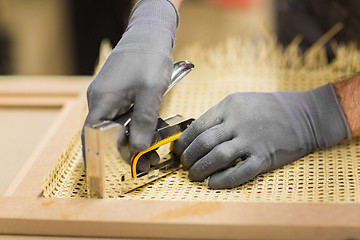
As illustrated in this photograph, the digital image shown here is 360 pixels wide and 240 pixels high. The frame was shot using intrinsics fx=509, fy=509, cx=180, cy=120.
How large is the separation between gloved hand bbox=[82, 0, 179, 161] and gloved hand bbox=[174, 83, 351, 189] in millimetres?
103

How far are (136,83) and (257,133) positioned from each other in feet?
0.74

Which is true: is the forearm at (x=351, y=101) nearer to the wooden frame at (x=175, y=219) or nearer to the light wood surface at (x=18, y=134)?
the wooden frame at (x=175, y=219)

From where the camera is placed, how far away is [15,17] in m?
2.46

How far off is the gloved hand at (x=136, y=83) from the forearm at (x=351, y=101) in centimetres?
35

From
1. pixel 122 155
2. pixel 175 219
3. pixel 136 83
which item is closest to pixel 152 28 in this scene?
pixel 136 83

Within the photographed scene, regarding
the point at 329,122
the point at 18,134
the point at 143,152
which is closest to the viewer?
the point at 143,152

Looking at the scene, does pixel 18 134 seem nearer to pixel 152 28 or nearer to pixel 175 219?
pixel 152 28

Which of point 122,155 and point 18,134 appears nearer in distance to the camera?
point 122,155

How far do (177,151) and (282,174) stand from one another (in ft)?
0.61

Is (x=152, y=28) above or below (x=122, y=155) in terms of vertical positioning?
above

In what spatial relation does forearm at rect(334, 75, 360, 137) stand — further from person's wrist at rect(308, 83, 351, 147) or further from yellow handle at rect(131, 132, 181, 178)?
yellow handle at rect(131, 132, 181, 178)

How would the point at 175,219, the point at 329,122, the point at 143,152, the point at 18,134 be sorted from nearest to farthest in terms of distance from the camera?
the point at 175,219, the point at 143,152, the point at 329,122, the point at 18,134

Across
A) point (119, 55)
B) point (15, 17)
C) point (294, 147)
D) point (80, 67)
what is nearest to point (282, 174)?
point (294, 147)

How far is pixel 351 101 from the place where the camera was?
958 mm
